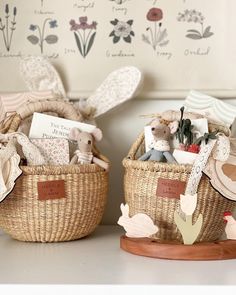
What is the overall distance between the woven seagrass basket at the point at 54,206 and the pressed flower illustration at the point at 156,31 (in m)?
0.32

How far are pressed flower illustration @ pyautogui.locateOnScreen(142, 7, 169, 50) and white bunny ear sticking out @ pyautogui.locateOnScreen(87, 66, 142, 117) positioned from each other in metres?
0.09

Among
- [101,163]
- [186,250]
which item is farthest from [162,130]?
[186,250]

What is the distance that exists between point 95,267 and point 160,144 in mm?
264

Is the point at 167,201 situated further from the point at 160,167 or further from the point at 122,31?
the point at 122,31

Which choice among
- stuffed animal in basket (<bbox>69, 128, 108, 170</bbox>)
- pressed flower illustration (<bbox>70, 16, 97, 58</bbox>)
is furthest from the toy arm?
pressed flower illustration (<bbox>70, 16, 97, 58</bbox>)

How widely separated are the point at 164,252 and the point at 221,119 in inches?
13.2

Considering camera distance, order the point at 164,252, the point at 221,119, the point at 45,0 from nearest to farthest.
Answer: the point at 164,252 < the point at 221,119 < the point at 45,0

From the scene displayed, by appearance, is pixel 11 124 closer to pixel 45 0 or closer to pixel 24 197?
pixel 24 197

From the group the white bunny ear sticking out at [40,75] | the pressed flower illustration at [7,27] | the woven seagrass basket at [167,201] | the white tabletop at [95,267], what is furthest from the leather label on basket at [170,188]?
the pressed flower illustration at [7,27]

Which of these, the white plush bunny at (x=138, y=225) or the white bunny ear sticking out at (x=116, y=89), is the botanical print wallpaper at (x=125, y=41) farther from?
the white plush bunny at (x=138, y=225)

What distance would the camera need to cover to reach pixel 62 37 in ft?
4.07

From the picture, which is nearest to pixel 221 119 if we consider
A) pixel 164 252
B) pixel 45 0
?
pixel 164 252
